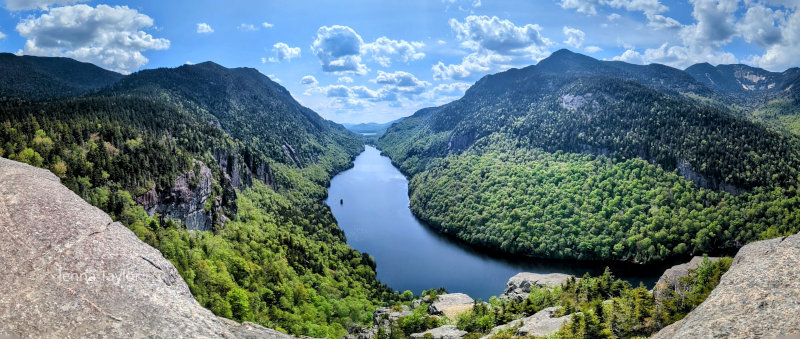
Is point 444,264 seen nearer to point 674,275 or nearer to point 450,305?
point 450,305

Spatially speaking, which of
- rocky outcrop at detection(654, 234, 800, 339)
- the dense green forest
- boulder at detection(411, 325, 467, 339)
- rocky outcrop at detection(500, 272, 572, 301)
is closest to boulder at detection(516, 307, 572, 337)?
the dense green forest

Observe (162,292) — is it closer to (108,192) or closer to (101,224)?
(101,224)

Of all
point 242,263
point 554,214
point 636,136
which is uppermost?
point 636,136

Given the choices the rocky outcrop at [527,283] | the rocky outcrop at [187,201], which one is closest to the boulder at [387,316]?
the rocky outcrop at [527,283]

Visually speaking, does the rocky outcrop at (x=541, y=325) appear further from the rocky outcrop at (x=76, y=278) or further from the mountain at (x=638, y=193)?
the mountain at (x=638, y=193)

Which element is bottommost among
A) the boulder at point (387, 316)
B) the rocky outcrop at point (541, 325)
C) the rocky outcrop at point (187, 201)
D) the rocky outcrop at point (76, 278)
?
the boulder at point (387, 316)

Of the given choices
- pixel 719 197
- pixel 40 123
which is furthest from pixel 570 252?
pixel 40 123

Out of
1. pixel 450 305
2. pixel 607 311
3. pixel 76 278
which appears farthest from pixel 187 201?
pixel 76 278
